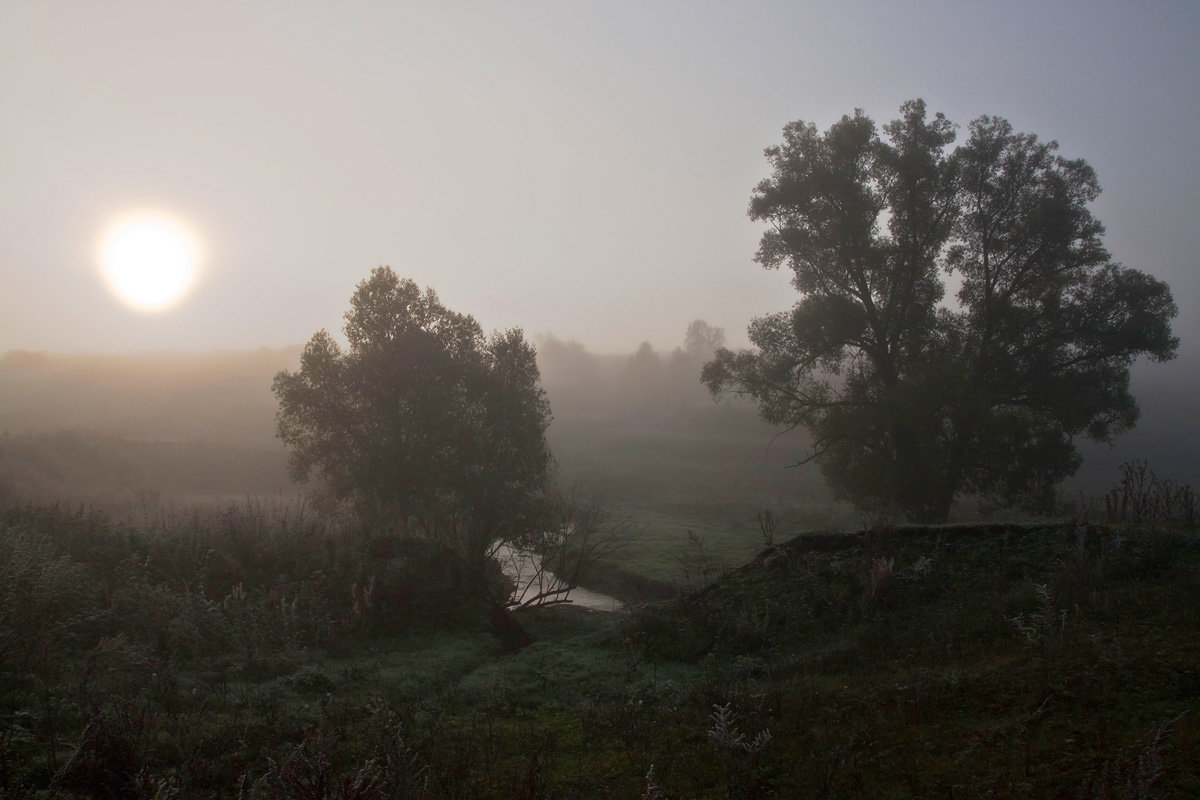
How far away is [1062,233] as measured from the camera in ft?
71.8

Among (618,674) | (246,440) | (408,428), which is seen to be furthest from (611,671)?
(246,440)

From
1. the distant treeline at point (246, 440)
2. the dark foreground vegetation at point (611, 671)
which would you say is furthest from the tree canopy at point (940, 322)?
the distant treeline at point (246, 440)

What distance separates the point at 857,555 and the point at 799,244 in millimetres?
13234

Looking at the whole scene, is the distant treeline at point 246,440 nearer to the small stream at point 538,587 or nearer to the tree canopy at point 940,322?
the small stream at point 538,587

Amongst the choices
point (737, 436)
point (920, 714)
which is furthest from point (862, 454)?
point (737, 436)

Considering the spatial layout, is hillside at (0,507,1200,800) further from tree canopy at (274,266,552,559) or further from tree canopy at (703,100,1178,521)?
tree canopy at (703,100,1178,521)

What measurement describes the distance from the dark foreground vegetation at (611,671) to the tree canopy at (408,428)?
4247 mm

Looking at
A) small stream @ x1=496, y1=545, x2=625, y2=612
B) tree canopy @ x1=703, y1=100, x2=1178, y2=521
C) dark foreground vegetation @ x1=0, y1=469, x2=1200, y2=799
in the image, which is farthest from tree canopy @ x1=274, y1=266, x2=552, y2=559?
tree canopy @ x1=703, y1=100, x2=1178, y2=521

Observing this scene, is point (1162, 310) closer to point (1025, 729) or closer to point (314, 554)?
point (1025, 729)

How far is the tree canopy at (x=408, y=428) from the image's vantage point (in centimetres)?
2086

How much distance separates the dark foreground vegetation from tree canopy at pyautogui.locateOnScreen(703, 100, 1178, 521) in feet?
22.6

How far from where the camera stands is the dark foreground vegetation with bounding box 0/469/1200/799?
18.5ft

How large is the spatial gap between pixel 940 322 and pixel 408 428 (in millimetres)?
18443

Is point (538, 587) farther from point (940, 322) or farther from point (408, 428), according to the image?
point (940, 322)
